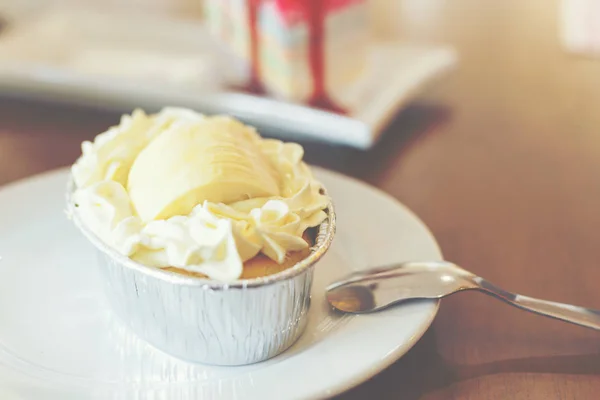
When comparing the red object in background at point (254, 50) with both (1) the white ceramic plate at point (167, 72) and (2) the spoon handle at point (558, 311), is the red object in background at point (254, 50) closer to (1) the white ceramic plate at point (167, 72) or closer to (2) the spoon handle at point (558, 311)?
(1) the white ceramic plate at point (167, 72)

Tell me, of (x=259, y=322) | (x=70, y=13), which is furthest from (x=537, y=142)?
(x=70, y=13)

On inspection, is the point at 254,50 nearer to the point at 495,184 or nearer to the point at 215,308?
the point at 495,184

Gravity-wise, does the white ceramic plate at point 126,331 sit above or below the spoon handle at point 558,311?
below

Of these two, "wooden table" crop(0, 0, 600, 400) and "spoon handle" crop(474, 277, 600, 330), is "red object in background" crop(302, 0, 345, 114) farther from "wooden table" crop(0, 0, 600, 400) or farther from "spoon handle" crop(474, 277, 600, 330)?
"spoon handle" crop(474, 277, 600, 330)

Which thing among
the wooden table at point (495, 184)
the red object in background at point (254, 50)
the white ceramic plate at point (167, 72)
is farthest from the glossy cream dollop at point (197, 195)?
the red object in background at point (254, 50)

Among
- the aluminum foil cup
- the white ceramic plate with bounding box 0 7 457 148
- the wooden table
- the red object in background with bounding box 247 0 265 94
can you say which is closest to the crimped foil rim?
the aluminum foil cup

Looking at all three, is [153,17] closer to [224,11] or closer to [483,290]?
[224,11]

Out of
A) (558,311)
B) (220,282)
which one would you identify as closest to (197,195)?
(220,282)
